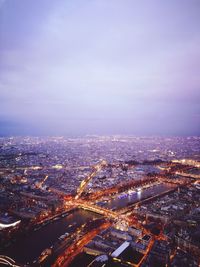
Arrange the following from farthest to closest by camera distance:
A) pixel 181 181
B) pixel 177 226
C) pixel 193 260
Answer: pixel 181 181 → pixel 177 226 → pixel 193 260

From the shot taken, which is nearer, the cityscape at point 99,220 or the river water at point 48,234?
the cityscape at point 99,220

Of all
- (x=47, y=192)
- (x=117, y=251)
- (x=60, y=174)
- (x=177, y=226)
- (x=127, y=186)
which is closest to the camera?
(x=117, y=251)

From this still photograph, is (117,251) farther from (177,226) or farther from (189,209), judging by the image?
(189,209)

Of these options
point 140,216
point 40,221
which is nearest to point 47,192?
point 40,221

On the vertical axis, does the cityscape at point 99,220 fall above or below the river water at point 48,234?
above

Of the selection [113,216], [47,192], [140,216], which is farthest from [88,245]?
[47,192]

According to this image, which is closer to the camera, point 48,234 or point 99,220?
point 48,234

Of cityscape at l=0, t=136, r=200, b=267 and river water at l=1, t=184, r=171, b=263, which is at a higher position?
cityscape at l=0, t=136, r=200, b=267

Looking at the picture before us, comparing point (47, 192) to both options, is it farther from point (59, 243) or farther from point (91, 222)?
point (59, 243)

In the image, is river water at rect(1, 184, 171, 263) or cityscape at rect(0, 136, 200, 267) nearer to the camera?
cityscape at rect(0, 136, 200, 267)

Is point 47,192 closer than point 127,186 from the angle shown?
Yes

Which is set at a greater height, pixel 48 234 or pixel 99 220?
pixel 99 220
